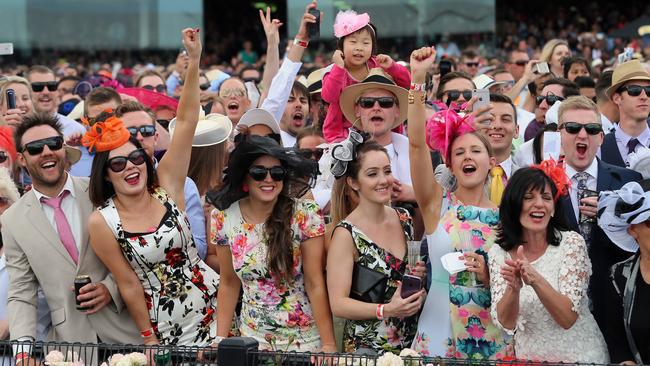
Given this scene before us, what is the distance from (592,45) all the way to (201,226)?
15357mm

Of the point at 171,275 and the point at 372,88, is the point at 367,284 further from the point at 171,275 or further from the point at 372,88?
the point at 372,88

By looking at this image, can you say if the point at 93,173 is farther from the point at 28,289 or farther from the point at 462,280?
the point at 462,280

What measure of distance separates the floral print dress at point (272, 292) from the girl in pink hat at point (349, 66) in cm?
149

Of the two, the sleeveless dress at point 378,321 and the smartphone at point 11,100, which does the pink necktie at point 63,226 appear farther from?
the smartphone at point 11,100

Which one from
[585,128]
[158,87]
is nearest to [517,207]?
[585,128]

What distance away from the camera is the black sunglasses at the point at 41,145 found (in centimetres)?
A: 565

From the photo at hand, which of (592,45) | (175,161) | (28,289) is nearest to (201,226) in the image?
(175,161)

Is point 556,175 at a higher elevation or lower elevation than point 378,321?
higher

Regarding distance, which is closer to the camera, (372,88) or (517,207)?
(517,207)

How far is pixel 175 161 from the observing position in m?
5.69

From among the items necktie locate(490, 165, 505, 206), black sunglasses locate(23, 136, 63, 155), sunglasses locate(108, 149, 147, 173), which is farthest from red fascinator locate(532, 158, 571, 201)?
black sunglasses locate(23, 136, 63, 155)

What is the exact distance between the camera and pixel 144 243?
538cm

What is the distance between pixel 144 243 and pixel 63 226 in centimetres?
49

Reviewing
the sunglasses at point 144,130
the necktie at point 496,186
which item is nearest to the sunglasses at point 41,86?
the sunglasses at point 144,130
